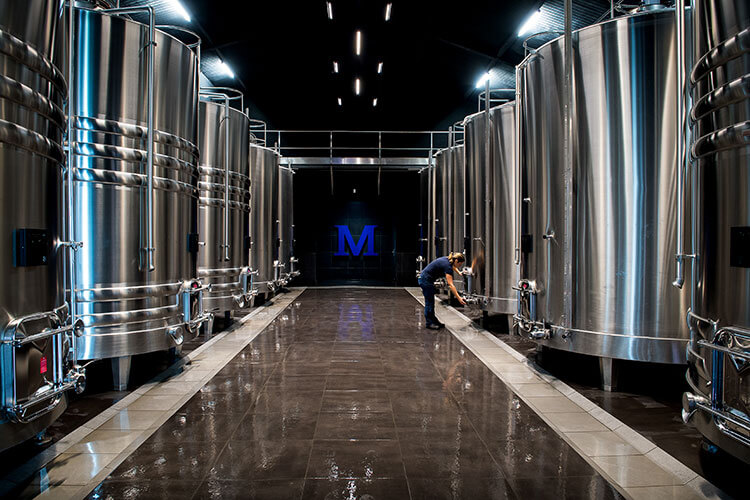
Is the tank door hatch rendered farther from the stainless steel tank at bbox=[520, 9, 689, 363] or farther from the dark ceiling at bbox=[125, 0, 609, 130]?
the dark ceiling at bbox=[125, 0, 609, 130]

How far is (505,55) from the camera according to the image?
14.7m

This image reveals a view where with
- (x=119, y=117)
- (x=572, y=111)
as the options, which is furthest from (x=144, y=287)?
(x=572, y=111)

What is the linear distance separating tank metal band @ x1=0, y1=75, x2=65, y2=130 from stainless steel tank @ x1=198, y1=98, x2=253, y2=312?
471 centimetres

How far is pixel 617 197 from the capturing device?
15.9 ft

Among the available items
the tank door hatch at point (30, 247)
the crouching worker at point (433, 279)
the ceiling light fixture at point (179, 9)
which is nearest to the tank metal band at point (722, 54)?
the tank door hatch at point (30, 247)

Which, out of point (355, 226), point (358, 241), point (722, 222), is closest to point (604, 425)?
point (722, 222)

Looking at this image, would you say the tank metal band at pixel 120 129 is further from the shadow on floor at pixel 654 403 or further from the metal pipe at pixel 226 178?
the shadow on floor at pixel 654 403

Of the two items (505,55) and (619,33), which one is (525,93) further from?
(505,55)

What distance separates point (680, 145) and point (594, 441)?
274cm

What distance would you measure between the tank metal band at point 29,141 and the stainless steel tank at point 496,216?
6.14 metres

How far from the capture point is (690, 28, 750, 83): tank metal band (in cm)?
286

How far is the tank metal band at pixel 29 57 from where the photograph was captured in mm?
2799

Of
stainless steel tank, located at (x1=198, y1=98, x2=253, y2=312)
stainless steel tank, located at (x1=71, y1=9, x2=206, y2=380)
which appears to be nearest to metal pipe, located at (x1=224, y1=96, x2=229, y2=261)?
stainless steel tank, located at (x1=198, y1=98, x2=253, y2=312)

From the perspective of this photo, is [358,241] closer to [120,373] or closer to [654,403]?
[120,373]
